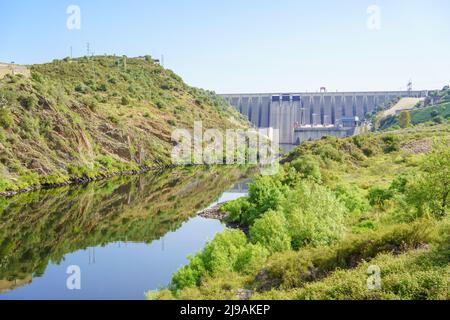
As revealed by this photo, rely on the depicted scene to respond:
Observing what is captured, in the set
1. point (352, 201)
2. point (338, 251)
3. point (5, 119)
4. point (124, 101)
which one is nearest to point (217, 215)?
point (352, 201)

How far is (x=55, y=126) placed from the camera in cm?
5925

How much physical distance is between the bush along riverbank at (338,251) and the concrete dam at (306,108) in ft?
406

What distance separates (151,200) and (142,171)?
2586cm

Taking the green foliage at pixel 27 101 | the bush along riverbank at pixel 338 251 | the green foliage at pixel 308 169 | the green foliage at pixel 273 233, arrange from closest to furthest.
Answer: the bush along riverbank at pixel 338 251 → the green foliage at pixel 273 233 → the green foliage at pixel 308 169 → the green foliage at pixel 27 101

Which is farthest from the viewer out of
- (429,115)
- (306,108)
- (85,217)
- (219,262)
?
(306,108)

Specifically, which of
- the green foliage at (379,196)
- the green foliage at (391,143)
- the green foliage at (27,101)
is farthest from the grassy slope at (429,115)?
the green foliage at (27,101)

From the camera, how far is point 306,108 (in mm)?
157125

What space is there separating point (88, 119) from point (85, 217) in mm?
38599

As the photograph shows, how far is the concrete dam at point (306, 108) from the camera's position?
151 meters

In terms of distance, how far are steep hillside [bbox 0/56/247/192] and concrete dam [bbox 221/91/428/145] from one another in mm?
33262

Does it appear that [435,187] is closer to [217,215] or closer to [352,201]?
[352,201]

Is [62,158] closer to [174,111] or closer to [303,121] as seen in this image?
[174,111]

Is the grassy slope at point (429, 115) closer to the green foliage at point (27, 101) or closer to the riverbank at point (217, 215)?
the riverbank at point (217, 215)

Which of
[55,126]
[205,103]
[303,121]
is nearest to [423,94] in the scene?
[303,121]
